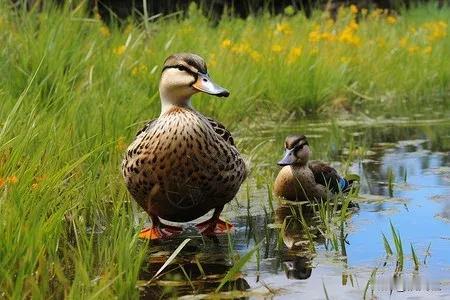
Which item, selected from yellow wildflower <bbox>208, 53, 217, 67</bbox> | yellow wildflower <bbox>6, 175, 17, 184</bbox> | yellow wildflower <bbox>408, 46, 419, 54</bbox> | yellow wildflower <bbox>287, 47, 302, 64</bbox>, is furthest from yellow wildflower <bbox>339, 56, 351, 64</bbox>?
yellow wildflower <bbox>6, 175, 17, 184</bbox>

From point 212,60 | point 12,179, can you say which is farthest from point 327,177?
point 212,60

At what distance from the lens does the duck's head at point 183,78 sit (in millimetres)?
4879

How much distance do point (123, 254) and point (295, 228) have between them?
1752mm

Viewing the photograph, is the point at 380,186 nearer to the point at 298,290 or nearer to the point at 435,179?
the point at 435,179

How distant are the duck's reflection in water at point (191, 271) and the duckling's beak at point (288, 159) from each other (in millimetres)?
1073

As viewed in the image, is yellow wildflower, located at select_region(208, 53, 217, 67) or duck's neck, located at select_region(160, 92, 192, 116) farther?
yellow wildflower, located at select_region(208, 53, 217, 67)

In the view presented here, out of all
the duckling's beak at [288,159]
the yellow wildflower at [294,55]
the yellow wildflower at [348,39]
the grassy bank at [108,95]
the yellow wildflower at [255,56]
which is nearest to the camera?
the grassy bank at [108,95]

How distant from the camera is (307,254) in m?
4.54

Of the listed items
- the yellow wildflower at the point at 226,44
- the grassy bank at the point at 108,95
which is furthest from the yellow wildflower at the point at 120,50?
the yellow wildflower at the point at 226,44

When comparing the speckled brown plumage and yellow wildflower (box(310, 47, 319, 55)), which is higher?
the speckled brown plumage

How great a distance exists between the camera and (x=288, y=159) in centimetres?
600

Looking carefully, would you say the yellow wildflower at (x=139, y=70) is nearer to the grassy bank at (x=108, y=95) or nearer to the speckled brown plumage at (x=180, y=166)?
the grassy bank at (x=108, y=95)

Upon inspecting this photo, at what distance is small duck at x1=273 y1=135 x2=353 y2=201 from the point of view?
5965 millimetres

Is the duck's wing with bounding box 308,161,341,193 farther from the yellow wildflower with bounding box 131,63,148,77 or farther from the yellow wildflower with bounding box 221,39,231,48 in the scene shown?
the yellow wildflower with bounding box 221,39,231,48
